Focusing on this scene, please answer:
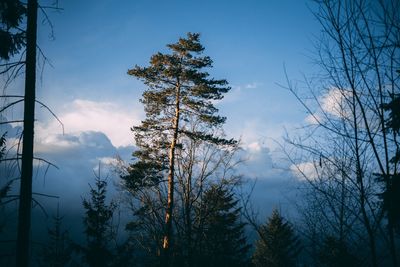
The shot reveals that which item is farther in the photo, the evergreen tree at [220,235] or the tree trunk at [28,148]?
the evergreen tree at [220,235]

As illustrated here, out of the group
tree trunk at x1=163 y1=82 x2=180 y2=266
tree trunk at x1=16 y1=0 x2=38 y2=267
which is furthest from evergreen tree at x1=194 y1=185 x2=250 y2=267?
tree trunk at x1=16 y1=0 x2=38 y2=267

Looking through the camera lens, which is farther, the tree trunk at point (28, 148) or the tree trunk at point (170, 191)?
the tree trunk at point (170, 191)

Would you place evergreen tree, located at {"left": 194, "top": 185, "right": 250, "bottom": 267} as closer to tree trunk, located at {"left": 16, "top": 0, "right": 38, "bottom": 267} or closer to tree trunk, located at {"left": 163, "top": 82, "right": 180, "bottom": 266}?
tree trunk, located at {"left": 163, "top": 82, "right": 180, "bottom": 266}

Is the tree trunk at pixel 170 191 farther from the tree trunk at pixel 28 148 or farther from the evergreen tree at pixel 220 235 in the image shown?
the tree trunk at pixel 28 148

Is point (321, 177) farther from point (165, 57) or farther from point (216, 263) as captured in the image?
point (216, 263)

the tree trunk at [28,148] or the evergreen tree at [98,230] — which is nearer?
the tree trunk at [28,148]

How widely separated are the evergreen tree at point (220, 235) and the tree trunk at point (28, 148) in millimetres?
Result: 6498

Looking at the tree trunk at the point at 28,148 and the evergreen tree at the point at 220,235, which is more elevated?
the tree trunk at the point at 28,148

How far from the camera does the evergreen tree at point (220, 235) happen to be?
11.0 m

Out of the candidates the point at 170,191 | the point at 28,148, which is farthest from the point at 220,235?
the point at 28,148

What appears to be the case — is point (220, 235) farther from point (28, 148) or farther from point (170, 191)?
point (28, 148)

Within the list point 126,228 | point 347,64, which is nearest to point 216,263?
point 126,228

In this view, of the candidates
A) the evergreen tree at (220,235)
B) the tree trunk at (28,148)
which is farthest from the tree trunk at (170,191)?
the tree trunk at (28,148)

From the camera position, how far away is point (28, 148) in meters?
5.29
